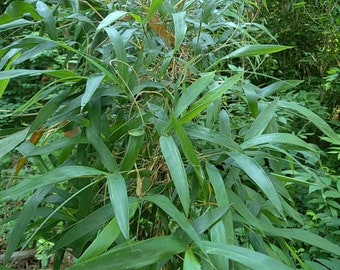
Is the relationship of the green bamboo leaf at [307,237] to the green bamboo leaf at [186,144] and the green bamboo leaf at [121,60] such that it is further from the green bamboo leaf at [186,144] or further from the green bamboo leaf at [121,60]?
the green bamboo leaf at [121,60]

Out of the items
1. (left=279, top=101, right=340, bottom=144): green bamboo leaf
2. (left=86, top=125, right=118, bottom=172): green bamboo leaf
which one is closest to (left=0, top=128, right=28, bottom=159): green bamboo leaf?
(left=86, top=125, right=118, bottom=172): green bamboo leaf

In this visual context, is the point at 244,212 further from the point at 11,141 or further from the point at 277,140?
the point at 11,141

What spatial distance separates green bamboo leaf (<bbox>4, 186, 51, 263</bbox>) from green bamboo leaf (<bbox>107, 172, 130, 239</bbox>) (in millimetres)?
152

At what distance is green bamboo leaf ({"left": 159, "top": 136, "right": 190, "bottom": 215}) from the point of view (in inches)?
20.8

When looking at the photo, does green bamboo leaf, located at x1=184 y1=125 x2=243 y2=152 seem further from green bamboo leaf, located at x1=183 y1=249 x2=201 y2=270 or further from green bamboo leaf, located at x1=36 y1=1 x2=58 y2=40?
green bamboo leaf, located at x1=36 y1=1 x2=58 y2=40

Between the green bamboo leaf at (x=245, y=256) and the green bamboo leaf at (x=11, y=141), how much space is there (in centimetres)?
31

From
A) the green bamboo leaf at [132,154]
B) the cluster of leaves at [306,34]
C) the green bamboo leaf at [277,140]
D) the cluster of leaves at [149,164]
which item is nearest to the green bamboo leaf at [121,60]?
the cluster of leaves at [149,164]

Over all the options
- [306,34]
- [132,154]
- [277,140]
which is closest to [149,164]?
[132,154]

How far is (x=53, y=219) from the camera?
700mm

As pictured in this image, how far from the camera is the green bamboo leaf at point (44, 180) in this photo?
52cm

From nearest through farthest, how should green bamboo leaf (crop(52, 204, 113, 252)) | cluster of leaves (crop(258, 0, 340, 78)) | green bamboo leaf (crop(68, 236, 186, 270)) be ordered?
green bamboo leaf (crop(68, 236, 186, 270))
green bamboo leaf (crop(52, 204, 113, 252))
cluster of leaves (crop(258, 0, 340, 78))

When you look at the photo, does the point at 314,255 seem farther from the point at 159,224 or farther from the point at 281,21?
the point at 281,21

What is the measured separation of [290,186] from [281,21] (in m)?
1.57

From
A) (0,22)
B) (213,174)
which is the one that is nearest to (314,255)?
(213,174)
